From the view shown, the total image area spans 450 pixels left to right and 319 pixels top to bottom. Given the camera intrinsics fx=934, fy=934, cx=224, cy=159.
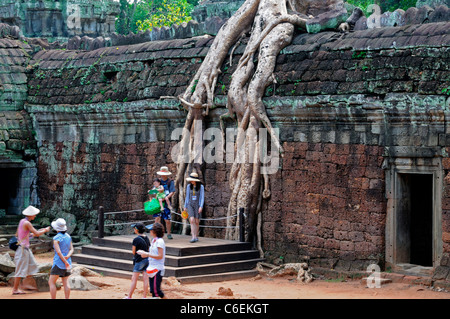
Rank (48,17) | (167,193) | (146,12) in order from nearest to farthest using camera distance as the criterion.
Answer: (167,193) → (48,17) → (146,12)

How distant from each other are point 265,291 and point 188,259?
56.3 inches

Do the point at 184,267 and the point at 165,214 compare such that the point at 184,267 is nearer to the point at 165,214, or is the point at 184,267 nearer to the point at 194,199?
the point at 194,199

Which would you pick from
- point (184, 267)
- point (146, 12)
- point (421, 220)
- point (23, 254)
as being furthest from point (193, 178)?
point (146, 12)

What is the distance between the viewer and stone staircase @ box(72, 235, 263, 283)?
1388 cm

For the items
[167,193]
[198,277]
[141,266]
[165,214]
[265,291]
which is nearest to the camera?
[141,266]

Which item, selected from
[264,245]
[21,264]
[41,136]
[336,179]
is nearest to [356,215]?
[336,179]

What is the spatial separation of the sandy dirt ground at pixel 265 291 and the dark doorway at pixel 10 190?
21.4ft

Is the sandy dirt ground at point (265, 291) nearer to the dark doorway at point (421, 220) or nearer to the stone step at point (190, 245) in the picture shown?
the stone step at point (190, 245)

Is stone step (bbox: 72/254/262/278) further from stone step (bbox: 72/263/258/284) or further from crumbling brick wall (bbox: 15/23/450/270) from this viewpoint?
crumbling brick wall (bbox: 15/23/450/270)

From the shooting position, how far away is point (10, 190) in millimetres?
20203

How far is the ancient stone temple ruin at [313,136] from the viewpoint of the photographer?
13.2 m

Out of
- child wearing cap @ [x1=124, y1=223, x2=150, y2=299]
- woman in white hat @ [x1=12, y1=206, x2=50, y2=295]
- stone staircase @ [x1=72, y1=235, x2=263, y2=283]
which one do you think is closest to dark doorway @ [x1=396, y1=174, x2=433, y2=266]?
stone staircase @ [x1=72, y1=235, x2=263, y2=283]

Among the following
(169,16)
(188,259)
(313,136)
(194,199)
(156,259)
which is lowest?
(188,259)
